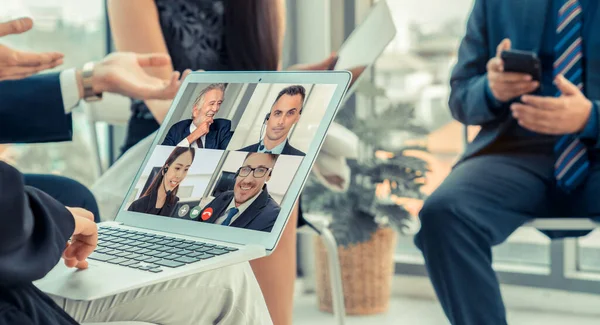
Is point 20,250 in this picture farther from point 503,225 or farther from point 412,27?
point 412,27

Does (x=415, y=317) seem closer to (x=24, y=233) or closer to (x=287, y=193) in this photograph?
(x=287, y=193)

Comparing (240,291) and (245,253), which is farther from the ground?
(245,253)

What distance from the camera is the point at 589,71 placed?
1.95 meters

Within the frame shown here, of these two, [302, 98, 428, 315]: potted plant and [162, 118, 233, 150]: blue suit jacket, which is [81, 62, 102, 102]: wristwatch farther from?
[302, 98, 428, 315]: potted plant

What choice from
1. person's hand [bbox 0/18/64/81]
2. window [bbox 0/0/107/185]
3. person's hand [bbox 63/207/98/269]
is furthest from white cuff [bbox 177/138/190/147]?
window [bbox 0/0/107/185]

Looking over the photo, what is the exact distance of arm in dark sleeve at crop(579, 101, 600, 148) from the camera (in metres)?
1.82

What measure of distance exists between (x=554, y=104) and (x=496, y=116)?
8.0 inches

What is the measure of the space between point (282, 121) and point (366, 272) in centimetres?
195

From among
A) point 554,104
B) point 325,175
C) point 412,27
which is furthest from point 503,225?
point 412,27

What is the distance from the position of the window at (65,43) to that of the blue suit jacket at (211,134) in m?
2.12

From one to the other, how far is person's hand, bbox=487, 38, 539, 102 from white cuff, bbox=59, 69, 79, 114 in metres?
1.04

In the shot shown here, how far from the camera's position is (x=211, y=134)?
106 centimetres

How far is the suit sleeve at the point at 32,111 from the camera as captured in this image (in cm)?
140

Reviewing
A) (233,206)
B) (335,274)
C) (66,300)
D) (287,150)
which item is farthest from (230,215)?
(335,274)
